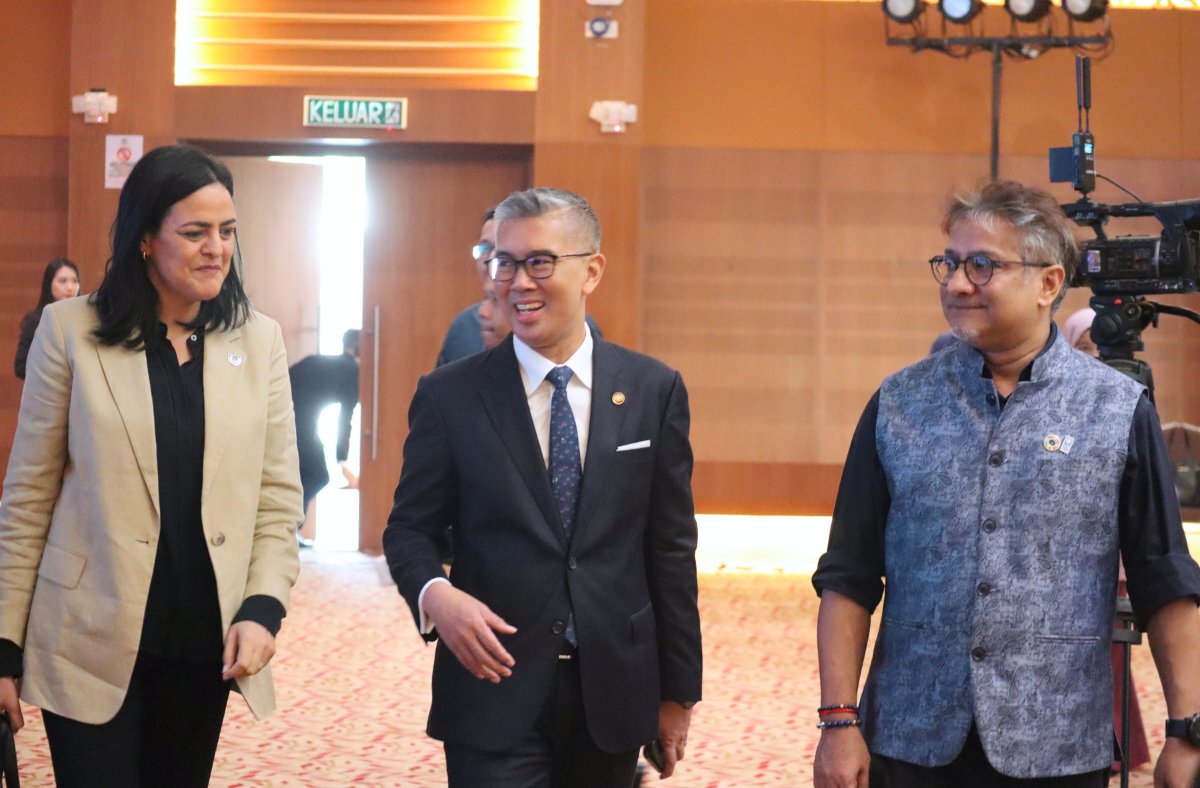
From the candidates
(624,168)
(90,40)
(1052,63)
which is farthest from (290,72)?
(1052,63)

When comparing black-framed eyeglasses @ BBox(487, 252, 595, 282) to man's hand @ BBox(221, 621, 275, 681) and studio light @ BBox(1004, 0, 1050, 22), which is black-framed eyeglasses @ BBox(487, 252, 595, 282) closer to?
man's hand @ BBox(221, 621, 275, 681)

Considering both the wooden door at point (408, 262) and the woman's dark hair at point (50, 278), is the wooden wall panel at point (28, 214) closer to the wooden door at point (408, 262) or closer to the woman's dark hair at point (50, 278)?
the woman's dark hair at point (50, 278)

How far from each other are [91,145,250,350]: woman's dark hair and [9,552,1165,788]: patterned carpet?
230 cm

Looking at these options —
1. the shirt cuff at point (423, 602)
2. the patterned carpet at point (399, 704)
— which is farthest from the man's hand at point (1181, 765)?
the patterned carpet at point (399, 704)

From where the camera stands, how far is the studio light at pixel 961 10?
799cm

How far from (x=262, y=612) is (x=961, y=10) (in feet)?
22.6

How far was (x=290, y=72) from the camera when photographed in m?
8.47

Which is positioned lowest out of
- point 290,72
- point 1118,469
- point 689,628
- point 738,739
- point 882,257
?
point 738,739

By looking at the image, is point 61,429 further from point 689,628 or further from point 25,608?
point 689,628

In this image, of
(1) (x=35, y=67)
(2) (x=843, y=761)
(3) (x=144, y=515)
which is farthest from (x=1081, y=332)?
(1) (x=35, y=67)

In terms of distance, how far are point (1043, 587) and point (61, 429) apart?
1611 mm

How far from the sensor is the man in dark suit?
87.0 inches

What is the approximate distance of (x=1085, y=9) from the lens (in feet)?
26.0

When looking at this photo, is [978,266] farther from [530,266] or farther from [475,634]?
[475,634]
